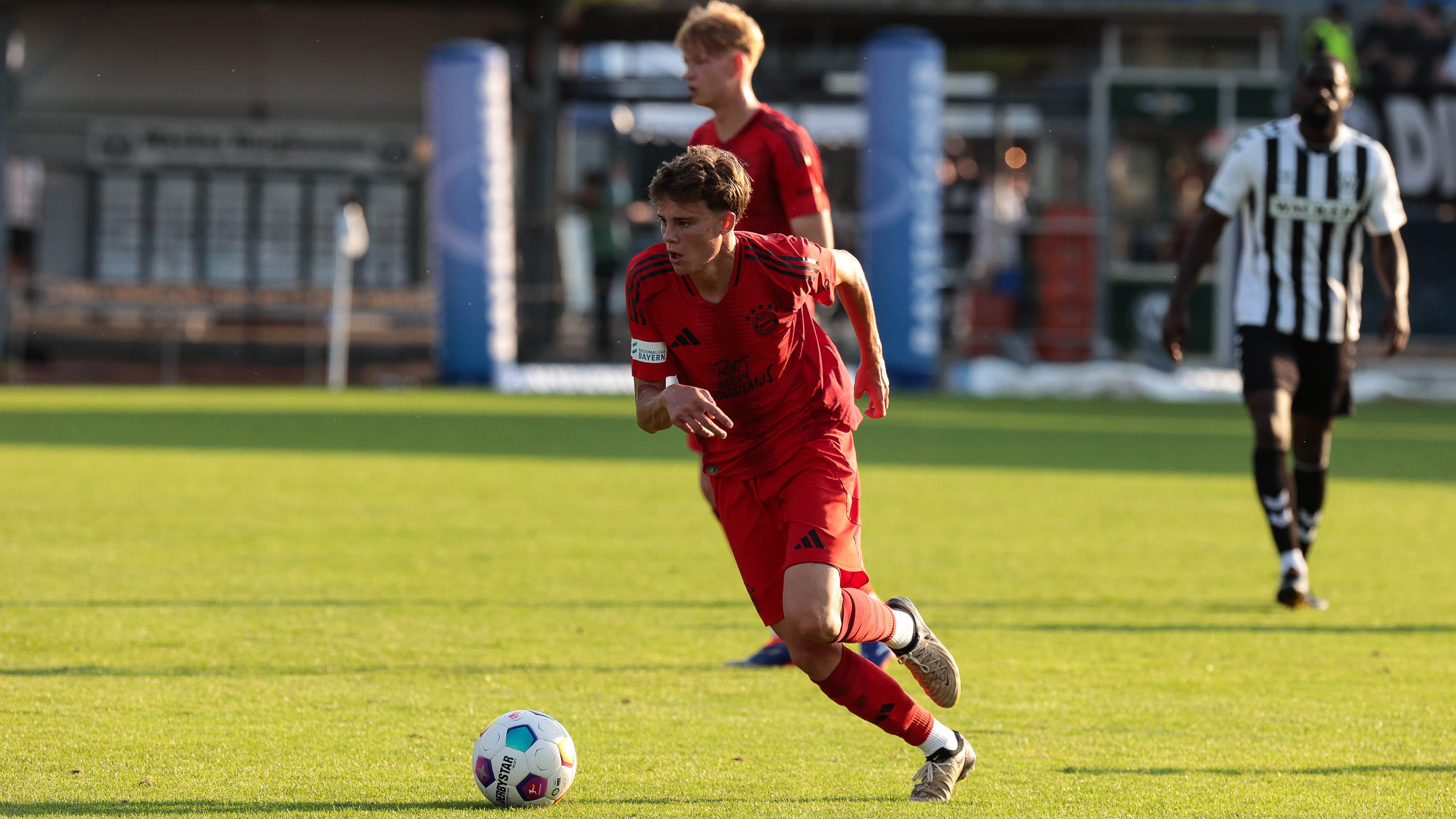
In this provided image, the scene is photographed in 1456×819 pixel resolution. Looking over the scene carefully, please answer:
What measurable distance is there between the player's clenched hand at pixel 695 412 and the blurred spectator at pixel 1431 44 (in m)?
18.7

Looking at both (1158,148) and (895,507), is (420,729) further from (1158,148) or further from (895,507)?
(1158,148)

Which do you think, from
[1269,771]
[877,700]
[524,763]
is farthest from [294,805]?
[1269,771]

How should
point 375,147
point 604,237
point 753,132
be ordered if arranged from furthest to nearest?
point 375,147
point 604,237
point 753,132

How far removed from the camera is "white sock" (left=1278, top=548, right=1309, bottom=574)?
6.86 m

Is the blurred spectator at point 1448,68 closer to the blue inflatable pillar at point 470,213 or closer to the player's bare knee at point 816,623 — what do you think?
the blue inflatable pillar at point 470,213

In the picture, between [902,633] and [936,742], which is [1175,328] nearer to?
[902,633]

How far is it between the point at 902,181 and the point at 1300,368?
12547 millimetres

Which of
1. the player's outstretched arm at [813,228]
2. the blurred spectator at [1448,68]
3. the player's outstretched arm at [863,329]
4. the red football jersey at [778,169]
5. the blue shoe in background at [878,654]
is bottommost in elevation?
the blue shoe in background at [878,654]

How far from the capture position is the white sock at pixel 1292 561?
6.86 m

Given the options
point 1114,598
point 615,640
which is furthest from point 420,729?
point 1114,598

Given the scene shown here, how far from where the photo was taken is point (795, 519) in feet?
13.6

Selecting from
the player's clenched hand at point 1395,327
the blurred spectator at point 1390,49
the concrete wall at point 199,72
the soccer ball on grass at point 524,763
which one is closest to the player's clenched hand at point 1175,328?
the player's clenched hand at point 1395,327

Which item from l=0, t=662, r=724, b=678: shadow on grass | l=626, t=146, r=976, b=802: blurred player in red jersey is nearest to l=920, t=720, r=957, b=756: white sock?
l=626, t=146, r=976, b=802: blurred player in red jersey

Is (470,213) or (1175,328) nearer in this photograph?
(1175,328)
